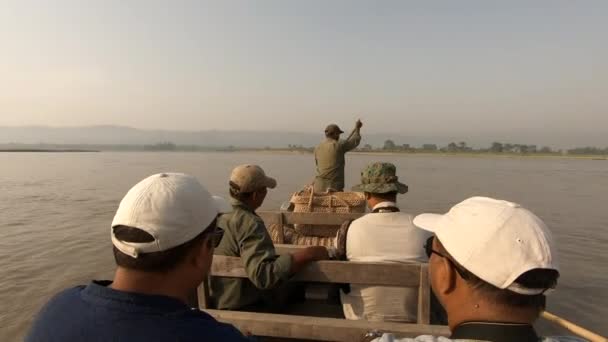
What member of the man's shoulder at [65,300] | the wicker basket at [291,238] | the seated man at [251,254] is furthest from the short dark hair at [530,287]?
the wicker basket at [291,238]

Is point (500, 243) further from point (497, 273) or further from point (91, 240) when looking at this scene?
point (91, 240)

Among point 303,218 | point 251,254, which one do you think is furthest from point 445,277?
point 303,218

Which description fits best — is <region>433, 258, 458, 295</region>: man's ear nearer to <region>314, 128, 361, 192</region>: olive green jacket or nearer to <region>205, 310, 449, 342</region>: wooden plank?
<region>205, 310, 449, 342</region>: wooden plank

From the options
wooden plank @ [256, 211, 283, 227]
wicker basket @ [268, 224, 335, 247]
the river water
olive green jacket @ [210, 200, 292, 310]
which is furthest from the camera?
the river water

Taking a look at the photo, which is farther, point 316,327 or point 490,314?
point 316,327

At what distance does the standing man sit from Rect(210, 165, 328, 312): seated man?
5128mm

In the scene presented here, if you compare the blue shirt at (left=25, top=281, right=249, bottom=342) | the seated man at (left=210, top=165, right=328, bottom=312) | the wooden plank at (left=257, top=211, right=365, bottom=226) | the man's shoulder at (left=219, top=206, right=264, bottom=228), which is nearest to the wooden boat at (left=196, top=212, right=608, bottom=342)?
the seated man at (left=210, top=165, right=328, bottom=312)

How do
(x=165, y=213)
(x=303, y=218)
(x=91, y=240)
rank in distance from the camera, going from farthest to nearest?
(x=91, y=240) < (x=303, y=218) < (x=165, y=213)

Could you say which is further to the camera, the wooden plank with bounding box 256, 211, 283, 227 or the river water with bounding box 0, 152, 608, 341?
the river water with bounding box 0, 152, 608, 341

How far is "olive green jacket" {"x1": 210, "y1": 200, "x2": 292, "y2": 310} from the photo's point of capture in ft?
9.92

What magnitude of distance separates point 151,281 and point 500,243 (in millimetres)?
1351

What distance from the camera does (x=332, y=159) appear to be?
28.8ft

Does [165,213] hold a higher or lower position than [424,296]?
higher

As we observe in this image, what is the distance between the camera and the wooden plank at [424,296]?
2.89 metres
